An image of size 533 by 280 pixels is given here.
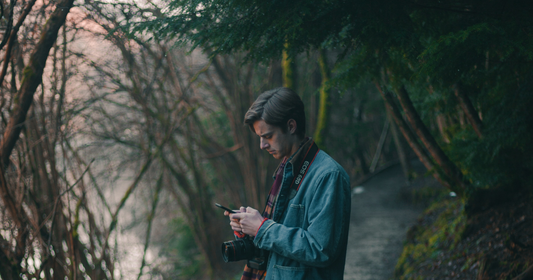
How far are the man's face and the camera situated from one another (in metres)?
0.48

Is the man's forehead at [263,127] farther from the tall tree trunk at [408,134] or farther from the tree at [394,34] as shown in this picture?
the tall tree trunk at [408,134]

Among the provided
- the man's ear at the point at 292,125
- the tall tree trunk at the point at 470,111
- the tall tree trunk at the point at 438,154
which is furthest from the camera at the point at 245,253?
the tall tree trunk at the point at 438,154

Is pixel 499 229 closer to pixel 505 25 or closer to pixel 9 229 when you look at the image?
pixel 505 25

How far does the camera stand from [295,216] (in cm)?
179

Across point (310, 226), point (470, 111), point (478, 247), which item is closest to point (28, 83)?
point (310, 226)

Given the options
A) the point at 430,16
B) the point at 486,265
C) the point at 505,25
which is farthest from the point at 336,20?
the point at 486,265

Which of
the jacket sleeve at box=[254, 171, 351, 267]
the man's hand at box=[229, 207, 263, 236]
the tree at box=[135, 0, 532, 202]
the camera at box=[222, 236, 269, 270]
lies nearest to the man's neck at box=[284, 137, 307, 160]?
the jacket sleeve at box=[254, 171, 351, 267]

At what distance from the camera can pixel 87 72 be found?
4.59 metres

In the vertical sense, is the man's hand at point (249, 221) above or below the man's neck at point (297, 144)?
below

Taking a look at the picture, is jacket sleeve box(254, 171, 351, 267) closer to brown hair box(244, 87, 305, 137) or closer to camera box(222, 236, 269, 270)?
camera box(222, 236, 269, 270)

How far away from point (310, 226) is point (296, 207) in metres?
0.16

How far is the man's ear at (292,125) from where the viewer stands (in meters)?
1.88

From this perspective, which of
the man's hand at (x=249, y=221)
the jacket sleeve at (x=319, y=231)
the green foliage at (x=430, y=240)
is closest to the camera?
the jacket sleeve at (x=319, y=231)

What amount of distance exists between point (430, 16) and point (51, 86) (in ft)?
12.9
